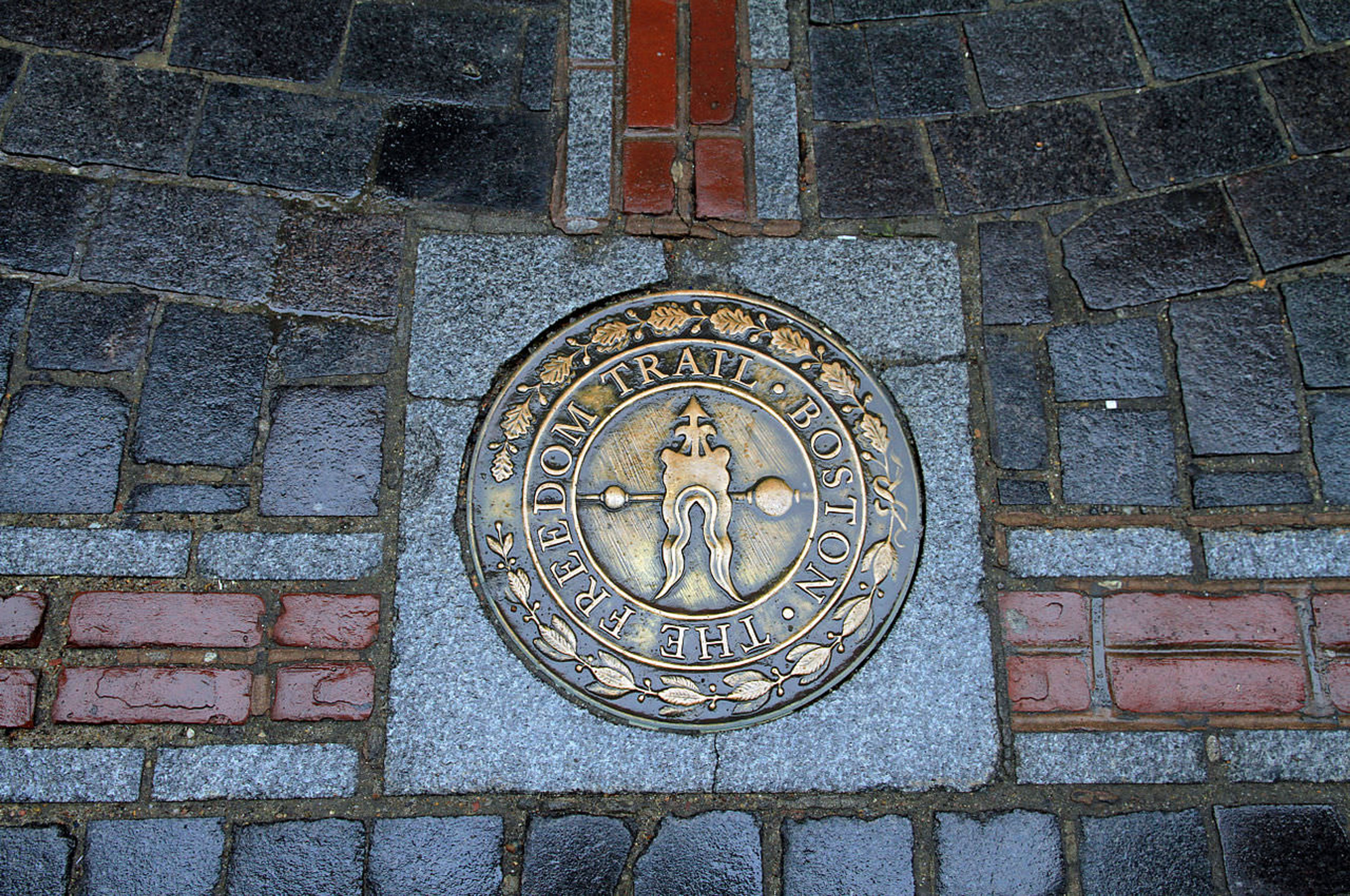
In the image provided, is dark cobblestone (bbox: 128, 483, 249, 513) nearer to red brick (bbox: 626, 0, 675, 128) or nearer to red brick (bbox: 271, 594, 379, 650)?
red brick (bbox: 271, 594, 379, 650)

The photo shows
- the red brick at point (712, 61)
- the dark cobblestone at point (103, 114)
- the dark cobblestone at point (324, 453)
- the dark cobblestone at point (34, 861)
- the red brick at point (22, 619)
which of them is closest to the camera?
the dark cobblestone at point (34, 861)

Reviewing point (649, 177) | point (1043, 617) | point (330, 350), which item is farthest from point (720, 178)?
point (1043, 617)

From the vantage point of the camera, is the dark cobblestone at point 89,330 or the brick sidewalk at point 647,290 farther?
the dark cobblestone at point 89,330

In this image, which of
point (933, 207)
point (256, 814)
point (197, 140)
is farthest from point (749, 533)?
point (197, 140)

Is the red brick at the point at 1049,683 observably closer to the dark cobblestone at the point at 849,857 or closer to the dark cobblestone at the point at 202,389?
the dark cobblestone at the point at 849,857

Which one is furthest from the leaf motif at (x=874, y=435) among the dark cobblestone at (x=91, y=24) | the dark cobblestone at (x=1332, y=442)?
the dark cobblestone at (x=91, y=24)

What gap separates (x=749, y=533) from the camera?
2314 mm

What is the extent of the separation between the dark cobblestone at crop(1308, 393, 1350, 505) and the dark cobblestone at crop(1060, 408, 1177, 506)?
0.39m

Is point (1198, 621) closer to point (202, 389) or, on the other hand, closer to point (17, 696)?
point (202, 389)

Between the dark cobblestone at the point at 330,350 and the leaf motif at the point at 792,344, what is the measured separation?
106cm

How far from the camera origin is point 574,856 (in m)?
2.13

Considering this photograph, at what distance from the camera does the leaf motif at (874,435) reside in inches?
94.0

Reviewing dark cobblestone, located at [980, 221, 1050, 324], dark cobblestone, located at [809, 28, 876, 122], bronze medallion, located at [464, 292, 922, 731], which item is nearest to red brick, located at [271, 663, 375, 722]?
bronze medallion, located at [464, 292, 922, 731]

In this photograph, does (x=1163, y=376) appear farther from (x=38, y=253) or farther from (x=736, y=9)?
(x=38, y=253)
